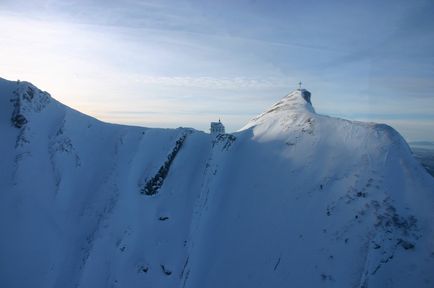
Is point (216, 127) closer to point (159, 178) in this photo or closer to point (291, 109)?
point (291, 109)

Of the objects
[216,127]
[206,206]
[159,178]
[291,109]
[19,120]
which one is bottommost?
[206,206]

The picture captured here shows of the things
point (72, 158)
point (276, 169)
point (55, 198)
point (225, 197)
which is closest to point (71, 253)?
point (55, 198)

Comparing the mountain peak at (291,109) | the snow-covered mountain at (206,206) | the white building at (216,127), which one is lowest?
the snow-covered mountain at (206,206)

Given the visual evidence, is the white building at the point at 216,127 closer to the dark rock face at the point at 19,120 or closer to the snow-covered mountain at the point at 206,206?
the snow-covered mountain at the point at 206,206

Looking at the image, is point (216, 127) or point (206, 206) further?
point (216, 127)

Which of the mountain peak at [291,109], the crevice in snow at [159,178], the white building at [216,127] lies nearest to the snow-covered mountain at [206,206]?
the crevice in snow at [159,178]

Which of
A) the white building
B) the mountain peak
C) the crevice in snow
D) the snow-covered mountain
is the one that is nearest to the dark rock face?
the snow-covered mountain

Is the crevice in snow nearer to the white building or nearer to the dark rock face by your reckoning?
the dark rock face

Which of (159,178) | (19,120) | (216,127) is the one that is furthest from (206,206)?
(216,127)
